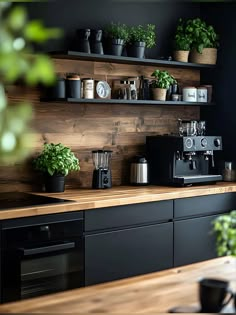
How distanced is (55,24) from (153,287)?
2830 mm

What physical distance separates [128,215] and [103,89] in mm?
1075

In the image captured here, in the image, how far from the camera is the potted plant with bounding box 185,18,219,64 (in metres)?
4.77

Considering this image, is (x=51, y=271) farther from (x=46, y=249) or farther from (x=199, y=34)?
(x=199, y=34)

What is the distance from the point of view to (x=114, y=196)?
12.7 ft

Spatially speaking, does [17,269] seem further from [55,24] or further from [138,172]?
[55,24]

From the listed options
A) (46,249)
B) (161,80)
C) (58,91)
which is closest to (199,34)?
(161,80)

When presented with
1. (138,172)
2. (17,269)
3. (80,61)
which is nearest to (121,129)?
(138,172)

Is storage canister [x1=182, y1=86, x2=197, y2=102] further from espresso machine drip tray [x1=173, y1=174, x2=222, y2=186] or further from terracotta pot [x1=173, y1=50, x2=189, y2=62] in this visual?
espresso machine drip tray [x1=173, y1=174, x2=222, y2=186]

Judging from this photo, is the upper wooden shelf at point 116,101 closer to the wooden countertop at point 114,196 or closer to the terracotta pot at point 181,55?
the terracotta pot at point 181,55

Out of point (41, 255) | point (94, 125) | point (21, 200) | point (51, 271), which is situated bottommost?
point (51, 271)

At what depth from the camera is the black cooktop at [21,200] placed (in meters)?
3.43

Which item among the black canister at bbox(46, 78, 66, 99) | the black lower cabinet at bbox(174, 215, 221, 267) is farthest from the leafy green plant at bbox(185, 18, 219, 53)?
the black lower cabinet at bbox(174, 215, 221, 267)

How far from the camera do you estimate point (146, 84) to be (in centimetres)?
461

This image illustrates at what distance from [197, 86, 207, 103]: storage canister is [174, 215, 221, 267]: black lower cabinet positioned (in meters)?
1.09
